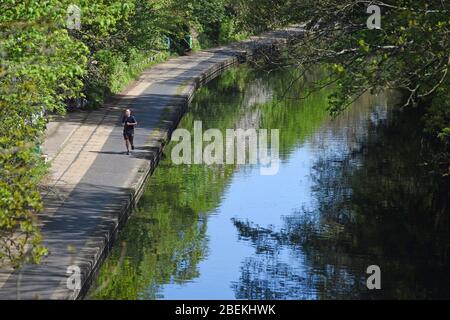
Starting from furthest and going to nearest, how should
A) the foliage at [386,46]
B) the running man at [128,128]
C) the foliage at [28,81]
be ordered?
the running man at [128,128] < the foliage at [386,46] < the foliage at [28,81]

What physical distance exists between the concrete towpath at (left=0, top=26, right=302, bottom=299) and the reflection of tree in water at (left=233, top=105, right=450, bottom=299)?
3.36 m

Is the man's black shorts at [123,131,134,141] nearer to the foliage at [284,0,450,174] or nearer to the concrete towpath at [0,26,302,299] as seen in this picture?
the concrete towpath at [0,26,302,299]

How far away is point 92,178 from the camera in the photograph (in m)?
29.7

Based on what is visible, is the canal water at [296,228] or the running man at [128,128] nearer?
the canal water at [296,228]

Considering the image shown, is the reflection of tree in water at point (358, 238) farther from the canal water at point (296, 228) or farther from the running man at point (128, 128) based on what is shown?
the running man at point (128, 128)

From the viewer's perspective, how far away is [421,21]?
69.1ft

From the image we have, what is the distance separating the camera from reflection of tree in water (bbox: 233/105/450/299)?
73.8ft

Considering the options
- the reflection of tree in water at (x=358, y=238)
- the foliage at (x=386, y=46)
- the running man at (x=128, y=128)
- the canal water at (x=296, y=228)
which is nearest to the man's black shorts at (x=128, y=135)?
the running man at (x=128, y=128)
